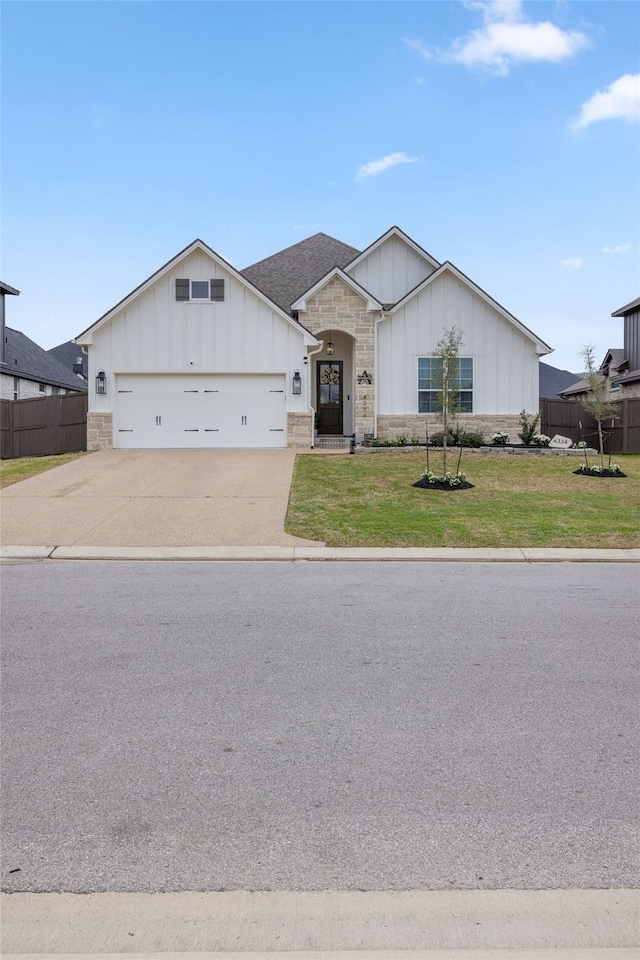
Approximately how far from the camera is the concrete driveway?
396 inches

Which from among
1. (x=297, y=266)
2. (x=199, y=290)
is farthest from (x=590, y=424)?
(x=199, y=290)

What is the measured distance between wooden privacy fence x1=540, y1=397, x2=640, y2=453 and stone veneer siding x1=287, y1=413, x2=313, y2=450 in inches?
331

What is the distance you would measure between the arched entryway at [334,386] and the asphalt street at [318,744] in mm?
→ 17925

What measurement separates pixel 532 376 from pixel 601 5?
1151cm

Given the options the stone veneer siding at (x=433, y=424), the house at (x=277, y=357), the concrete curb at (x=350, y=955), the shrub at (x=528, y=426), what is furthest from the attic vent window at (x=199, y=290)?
the concrete curb at (x=350, y=955)

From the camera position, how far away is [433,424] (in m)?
23.0

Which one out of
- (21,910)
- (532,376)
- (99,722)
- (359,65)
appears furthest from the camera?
(532,376)

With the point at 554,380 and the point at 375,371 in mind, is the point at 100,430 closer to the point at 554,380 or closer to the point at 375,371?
the point at 375,371

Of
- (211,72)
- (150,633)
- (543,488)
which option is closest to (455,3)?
(211,72)

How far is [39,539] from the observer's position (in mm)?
9836

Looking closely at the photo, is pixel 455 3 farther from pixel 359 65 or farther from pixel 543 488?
pixel 543 488

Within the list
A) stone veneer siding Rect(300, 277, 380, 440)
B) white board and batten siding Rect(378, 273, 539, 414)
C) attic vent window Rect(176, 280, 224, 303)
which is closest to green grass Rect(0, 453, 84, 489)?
attic vent window Rect(176, 280, 224, 303)

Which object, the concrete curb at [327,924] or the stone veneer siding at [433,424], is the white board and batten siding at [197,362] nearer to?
the stone veneer siding at [433,424]

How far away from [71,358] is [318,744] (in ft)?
177
